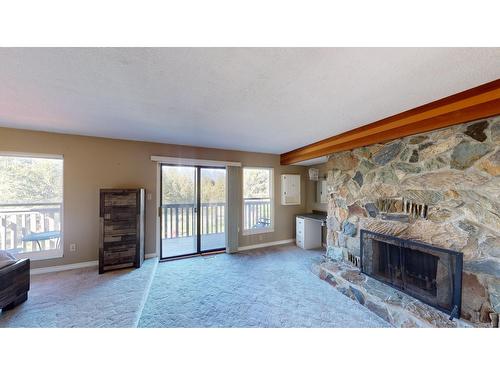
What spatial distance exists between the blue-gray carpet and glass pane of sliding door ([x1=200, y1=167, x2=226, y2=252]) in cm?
71

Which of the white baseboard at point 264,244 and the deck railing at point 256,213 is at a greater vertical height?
the deck railing at point 256,213

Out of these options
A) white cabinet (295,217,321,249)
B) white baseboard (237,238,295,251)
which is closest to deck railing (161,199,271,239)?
white baseboard (237,238,295,251)

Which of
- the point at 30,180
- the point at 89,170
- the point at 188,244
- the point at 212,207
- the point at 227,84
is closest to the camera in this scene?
the point at 227,84

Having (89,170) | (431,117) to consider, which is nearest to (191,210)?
(89,170)

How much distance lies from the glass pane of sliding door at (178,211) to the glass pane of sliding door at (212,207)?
0.58 feet

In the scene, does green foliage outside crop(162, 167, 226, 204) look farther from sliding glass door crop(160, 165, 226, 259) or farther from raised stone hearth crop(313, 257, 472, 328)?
raised stone hearth crop(313, 257, 472, 328)

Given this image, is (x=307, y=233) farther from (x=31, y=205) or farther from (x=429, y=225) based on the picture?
(x=31, y=205)

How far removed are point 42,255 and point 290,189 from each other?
491cm

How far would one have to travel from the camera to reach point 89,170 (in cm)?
312

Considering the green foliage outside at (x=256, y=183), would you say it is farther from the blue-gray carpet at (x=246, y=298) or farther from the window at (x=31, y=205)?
the window at (x=31, y=205)

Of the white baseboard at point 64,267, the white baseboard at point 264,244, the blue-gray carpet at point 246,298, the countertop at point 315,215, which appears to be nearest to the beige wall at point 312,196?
the countertop at point 315,215

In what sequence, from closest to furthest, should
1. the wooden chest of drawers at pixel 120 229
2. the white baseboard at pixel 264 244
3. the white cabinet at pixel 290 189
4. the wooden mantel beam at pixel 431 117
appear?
the wooden mantel beam at pixel 431 117 < the wooden chest of drawers at pixel 120 229 < the white baseboard at pixel 264 244 < the white cabinet at pixel 290 189

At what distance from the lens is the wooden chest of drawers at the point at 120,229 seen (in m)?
2.86
